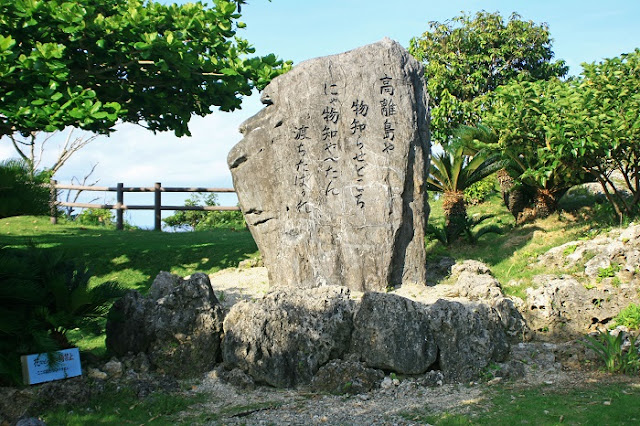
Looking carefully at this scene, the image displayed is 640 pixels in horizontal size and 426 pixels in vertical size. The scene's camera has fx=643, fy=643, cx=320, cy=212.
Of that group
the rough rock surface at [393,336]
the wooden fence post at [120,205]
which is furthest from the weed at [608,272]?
the wooden fence post at [120,205]

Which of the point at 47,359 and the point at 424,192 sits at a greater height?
the point at 424,192

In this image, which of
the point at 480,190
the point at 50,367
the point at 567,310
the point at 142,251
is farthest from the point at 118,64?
the point at 480,190

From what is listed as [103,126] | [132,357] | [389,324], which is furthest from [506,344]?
[103,126]

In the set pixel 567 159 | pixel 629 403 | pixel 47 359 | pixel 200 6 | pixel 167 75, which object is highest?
pixel 200 6

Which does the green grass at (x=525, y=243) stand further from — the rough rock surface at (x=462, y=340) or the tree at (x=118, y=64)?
the tree at (x=118, y=64)

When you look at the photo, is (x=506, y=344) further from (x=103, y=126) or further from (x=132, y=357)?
(x=103, y=126)

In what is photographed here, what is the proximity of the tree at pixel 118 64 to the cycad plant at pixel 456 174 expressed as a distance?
417cm

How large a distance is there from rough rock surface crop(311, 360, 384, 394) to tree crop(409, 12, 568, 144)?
14303 millimetres

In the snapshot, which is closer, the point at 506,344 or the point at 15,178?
the point at 15,178

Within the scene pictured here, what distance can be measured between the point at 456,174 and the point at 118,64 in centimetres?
737

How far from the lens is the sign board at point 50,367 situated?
6.64m

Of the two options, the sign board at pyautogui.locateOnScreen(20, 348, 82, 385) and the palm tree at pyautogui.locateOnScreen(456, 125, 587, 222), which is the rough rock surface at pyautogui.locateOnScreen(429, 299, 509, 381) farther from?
the palm tree at pyautogui.locateOnScreen(456, 125, 587, 222)

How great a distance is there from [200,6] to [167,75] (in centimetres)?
145

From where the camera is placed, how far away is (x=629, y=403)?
A: 630 centimetres
